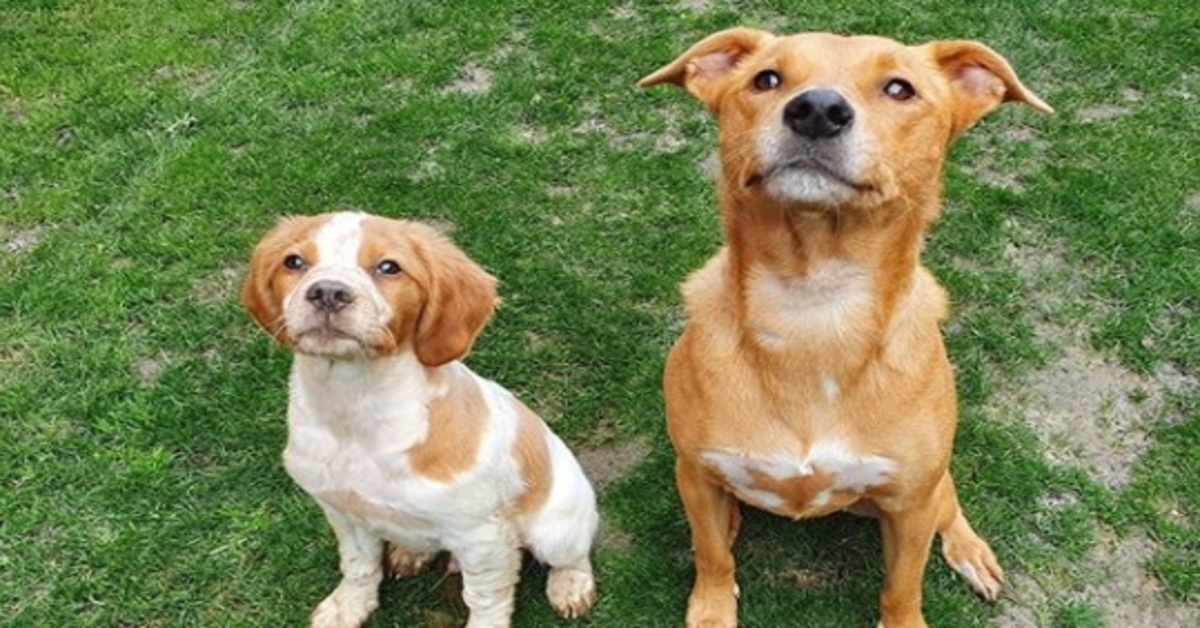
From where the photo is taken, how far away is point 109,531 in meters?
4.69

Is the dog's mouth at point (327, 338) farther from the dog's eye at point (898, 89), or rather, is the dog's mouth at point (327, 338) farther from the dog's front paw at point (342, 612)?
the dog's eye at point (898, 89)

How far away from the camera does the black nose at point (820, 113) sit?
307 cm

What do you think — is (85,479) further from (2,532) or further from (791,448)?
(791,448)

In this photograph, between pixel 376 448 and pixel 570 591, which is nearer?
pixel 376 448

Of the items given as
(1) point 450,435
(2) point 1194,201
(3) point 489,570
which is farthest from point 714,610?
(2) point 1194,201

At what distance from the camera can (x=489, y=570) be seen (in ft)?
13.1

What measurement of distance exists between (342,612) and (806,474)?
1.76 m

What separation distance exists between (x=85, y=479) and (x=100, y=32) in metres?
3.75

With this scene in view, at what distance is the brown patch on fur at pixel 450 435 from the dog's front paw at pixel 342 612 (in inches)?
34.8

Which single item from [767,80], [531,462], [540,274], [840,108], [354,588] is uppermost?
[840,108]

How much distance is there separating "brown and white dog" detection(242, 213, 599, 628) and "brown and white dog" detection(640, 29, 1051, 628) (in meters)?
0.58

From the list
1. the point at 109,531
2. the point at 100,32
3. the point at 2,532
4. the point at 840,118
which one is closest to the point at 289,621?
the point at 109,531

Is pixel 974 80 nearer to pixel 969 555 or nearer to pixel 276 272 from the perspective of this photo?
pixel 969 555

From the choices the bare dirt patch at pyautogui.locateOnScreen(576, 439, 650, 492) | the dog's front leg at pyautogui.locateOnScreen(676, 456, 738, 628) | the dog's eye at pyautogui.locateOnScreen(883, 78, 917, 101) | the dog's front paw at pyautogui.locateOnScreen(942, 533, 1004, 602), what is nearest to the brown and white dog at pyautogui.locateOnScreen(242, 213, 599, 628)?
the dog's front leg at pyautogui.locateOnScreen(676, 456, 738, 628)
